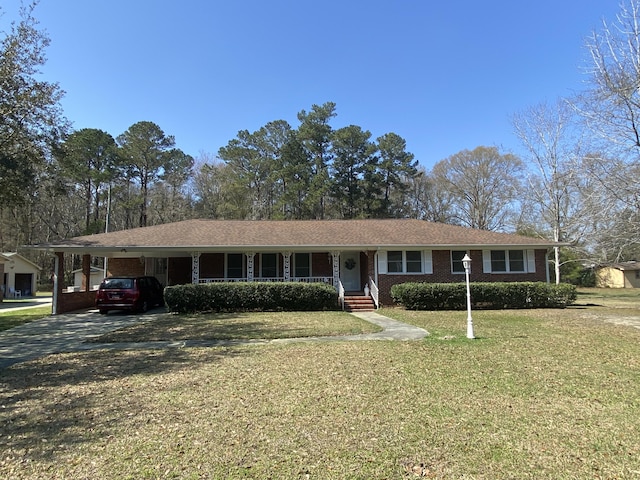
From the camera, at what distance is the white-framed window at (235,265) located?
19125mm

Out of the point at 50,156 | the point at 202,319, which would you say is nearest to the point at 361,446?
the point at 202,319

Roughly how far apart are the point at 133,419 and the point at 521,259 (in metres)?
17.9

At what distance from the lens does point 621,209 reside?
14.3 meters

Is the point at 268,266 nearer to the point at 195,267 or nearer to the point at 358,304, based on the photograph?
the point at 195,267

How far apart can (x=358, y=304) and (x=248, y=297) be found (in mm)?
4632

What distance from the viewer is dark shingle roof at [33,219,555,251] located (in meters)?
16.8

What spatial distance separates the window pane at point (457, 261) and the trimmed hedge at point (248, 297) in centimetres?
580

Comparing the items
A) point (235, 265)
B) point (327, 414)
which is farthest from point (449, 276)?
point (327, 414)

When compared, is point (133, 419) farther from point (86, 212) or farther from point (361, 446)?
point (86, 212)

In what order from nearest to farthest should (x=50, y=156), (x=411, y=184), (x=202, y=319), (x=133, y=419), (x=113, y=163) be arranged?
(x=133, y=419) < (x=202, y=319) < (x=50, y=156) < (x=113, y=163) < (x=411, y=184)

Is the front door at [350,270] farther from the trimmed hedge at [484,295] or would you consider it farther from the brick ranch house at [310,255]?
the trimmed hedge at [484,295]

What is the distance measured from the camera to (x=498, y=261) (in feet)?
60.3

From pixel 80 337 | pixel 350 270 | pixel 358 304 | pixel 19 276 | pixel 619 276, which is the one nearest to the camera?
pixel 80 337

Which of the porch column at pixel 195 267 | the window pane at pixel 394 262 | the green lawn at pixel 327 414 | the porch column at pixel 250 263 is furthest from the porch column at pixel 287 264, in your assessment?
the green lawn at pixel 327 414
